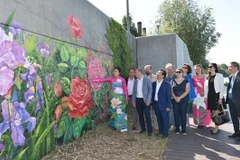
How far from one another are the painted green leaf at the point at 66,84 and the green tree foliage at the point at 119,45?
2.54 metres

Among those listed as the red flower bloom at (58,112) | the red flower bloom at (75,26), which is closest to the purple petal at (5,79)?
the red flower bloom at (58,112)

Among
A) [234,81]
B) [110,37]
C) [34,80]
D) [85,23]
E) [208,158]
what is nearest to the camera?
[34,80]

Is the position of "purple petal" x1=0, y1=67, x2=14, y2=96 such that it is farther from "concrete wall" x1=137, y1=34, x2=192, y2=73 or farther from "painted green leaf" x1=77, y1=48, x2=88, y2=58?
"concrete wall" x1=137, y1=34, x2=192, y2=73

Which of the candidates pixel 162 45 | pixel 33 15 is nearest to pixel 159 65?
pixel 162 45

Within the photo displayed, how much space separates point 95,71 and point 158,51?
4.70 m

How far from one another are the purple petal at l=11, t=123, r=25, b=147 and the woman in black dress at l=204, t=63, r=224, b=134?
4.00 meters

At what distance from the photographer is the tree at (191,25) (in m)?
21.2

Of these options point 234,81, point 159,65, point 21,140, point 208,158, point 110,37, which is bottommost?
point 208,158

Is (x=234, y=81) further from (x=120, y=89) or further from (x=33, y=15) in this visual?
(x=33, y=15)

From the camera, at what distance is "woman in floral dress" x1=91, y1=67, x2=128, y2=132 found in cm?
508

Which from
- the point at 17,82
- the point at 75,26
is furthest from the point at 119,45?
the point at 17,82

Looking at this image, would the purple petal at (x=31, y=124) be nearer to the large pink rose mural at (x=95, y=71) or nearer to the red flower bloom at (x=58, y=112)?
the red flower bloom at (x=58, y=112)

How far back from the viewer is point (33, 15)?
10.5 ft

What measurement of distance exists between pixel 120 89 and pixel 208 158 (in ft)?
7.63
